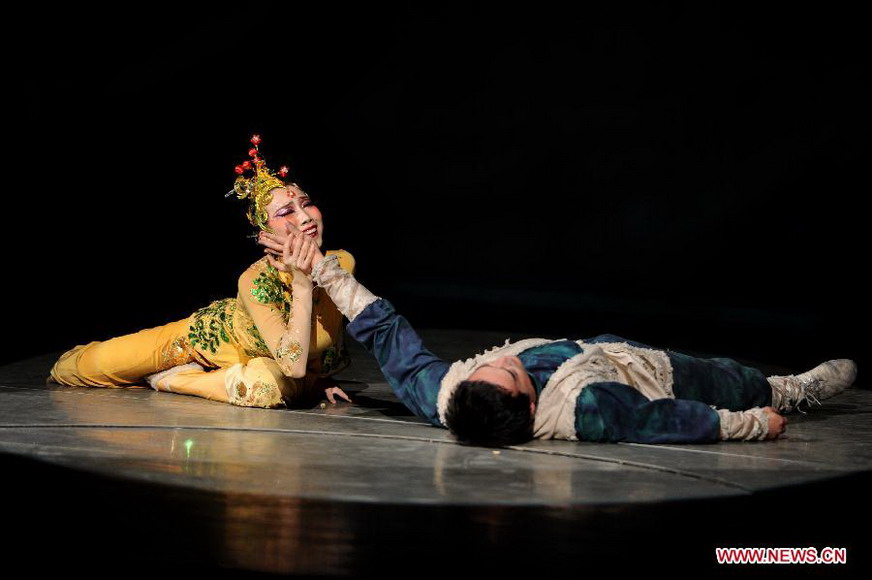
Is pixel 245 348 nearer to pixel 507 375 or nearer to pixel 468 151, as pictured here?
pixel 507 375

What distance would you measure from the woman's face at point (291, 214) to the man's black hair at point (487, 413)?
2.85 feet

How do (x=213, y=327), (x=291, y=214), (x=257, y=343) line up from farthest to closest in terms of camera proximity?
(x=213, y=327) < (x=257, y=343) < (x=291, y=214)

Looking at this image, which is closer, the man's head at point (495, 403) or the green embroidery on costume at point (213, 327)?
the man's head at point (495, 403)

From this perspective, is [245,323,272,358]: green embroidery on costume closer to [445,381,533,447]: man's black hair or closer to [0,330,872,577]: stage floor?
[0,330,872,577]: stage floor

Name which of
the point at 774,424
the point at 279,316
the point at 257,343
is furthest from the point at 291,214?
the point at 774,424

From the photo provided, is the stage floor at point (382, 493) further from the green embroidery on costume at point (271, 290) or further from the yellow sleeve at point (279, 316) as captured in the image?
the green embroidery on costume at point (271, 290)

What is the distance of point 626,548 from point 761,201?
220 inches

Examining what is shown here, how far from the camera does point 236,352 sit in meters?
4.27

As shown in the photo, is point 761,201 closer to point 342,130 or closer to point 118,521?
point 342,130

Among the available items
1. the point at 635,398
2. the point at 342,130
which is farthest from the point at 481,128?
the point at 635,398

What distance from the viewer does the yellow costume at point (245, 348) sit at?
13.3 feet

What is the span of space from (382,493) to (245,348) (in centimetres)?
139

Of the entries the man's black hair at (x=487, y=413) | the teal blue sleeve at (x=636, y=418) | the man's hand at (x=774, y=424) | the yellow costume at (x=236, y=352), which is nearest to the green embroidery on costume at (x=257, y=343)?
the yellow costume at (x=236, y=352)

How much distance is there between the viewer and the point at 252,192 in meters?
4.11
